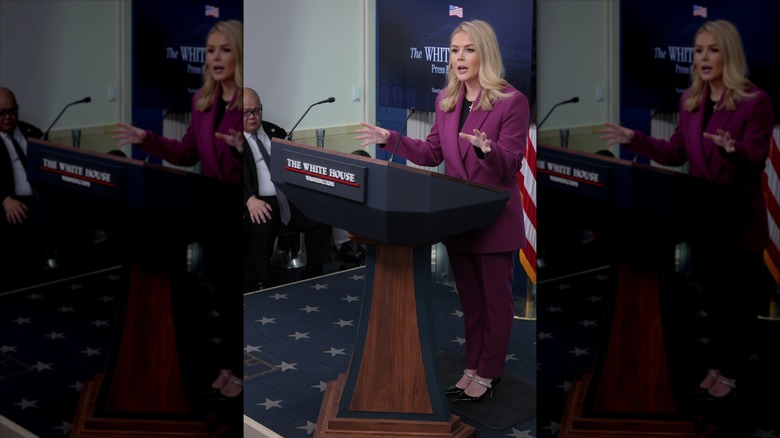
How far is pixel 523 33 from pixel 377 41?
83cm

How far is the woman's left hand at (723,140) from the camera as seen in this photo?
1.62m

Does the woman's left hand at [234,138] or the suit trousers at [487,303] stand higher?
the woman's left hand at [234,138]

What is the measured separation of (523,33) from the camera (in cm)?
421

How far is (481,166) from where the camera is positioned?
3438mm

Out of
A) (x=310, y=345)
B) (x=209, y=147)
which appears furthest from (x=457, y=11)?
(x=209, y=147)

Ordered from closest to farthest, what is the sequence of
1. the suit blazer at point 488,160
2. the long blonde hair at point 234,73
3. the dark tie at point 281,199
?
the long blonde hair at point 234,73 < the suit blazer at point 488,160 < the dark tie at point 281,199

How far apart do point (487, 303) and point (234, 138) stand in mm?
2055

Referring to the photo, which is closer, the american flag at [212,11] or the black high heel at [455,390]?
the american flag at [212,11]

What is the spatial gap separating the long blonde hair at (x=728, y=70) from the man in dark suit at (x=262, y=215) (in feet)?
11.1

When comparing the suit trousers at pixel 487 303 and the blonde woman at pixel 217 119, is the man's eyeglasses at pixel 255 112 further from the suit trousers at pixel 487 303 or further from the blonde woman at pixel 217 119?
the blonde woman at pixel 217 119

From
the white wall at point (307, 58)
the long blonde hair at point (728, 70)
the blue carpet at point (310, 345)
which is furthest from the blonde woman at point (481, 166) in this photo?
the long blonde hair at point (728, 70)

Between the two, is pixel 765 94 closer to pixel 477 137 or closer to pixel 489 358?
pixel 477 137

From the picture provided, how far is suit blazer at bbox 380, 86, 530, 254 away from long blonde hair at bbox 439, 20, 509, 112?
0.03 m

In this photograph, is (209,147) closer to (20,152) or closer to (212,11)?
(212,11)
